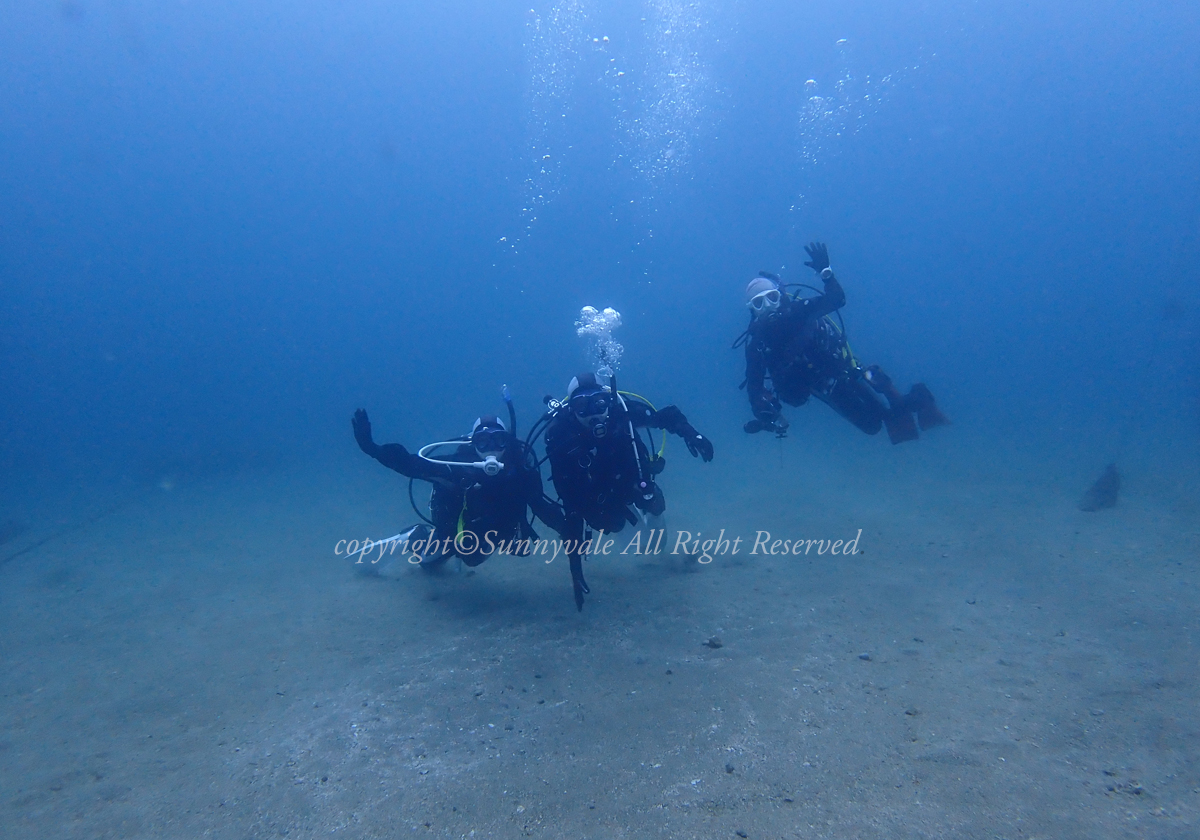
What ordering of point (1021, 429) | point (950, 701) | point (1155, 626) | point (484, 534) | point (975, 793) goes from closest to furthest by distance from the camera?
point (975, 793), point (950, 701), point (1155, 626), point (484, 534), point (1021, 429)

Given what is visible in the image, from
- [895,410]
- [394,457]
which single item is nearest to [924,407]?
[895,410]

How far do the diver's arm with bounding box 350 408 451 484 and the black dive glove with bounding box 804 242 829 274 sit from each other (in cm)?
530

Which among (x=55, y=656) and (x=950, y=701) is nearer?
(x=950, y=701)

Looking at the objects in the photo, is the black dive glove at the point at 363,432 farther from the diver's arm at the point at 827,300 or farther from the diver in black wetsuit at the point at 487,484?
the diver's arm at the point at 827,300

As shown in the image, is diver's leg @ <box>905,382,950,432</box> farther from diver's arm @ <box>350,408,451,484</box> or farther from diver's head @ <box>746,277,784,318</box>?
diver's arm @ <box>350,408,451,484</box>

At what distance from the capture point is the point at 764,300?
26.4ft

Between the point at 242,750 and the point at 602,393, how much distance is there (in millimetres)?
4155

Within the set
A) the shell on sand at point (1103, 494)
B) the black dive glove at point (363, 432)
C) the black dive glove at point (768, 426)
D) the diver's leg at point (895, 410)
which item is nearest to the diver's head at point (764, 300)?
the black dive glove at point (768, 426)

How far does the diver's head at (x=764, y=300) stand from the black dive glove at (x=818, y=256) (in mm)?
671

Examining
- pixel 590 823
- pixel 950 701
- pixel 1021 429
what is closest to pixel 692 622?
pixel 950 701

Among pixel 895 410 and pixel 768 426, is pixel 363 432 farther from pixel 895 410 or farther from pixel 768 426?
pixel 895 410

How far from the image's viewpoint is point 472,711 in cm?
448

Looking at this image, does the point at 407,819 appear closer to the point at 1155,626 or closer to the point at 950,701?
the point at 950,701

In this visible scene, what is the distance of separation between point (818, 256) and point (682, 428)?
3118 millimetres
